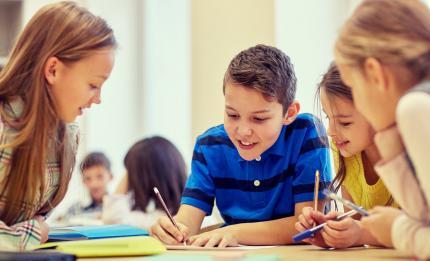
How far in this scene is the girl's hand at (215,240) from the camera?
5.23ft

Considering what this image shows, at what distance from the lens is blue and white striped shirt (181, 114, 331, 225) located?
1.84 metres

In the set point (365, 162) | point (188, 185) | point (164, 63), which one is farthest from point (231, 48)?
point (164, 63)

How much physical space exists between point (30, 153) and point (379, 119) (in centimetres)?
69

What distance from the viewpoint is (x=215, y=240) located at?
161 cm

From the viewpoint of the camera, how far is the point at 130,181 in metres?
3.21

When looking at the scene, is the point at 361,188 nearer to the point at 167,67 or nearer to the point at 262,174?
the point at 262,174

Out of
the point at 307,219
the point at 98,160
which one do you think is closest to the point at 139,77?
the point at 98,160

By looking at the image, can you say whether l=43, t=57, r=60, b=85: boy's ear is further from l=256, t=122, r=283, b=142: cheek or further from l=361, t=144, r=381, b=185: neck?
l=361, t=144, r=381, b=185: neck

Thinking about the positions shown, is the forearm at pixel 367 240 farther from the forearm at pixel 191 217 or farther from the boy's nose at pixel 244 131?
the forearm at pixel 191 217

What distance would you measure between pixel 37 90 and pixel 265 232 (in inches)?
24.3

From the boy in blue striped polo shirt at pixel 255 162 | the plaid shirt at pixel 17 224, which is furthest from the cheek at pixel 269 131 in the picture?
the plaid shirt at pixel 17 224

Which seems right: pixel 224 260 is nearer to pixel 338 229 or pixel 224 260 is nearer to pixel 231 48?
pixel 338 229

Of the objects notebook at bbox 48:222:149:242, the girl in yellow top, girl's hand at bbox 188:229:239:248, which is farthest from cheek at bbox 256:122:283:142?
notebook at bbox 48:222:149:242

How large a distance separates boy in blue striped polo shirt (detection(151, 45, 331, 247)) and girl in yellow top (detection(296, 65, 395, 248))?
109 mm
